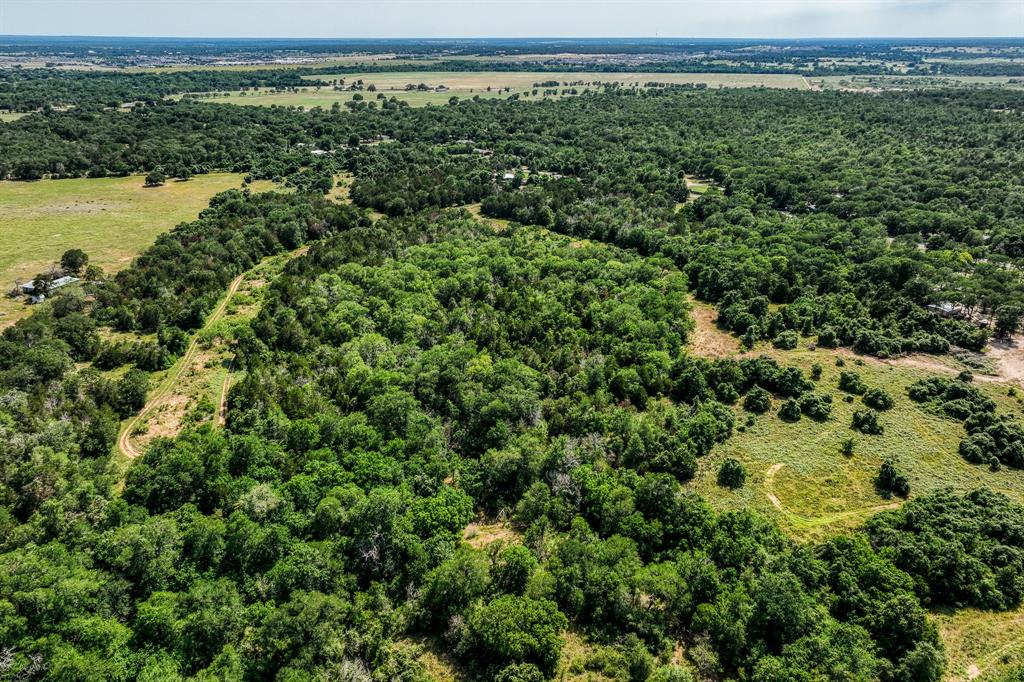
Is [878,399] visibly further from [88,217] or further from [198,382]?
[88,217]

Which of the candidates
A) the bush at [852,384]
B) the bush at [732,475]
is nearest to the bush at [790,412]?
the bush at [852,384]

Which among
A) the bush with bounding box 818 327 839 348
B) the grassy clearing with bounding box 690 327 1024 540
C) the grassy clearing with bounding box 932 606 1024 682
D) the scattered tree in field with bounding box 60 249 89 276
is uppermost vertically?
the scattered tree in field with bounding box 60 249 89 276

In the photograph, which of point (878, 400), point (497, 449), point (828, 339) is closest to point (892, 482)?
point (878, 400)

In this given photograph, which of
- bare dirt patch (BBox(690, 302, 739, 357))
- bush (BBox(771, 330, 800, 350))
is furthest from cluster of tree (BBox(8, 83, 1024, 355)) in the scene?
bare dirt patch (BBox(690, 302, 739, 357))

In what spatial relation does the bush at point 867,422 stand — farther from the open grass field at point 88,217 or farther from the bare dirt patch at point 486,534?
the open grass field at point 88,217

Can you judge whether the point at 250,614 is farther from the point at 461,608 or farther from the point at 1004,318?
the point at 1004,318

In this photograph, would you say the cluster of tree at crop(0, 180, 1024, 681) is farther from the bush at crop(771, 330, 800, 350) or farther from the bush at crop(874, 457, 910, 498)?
the bush at crop(771, 330, 800, 350)

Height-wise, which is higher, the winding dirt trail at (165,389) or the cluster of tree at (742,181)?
the cluster of tree at (742,181)
